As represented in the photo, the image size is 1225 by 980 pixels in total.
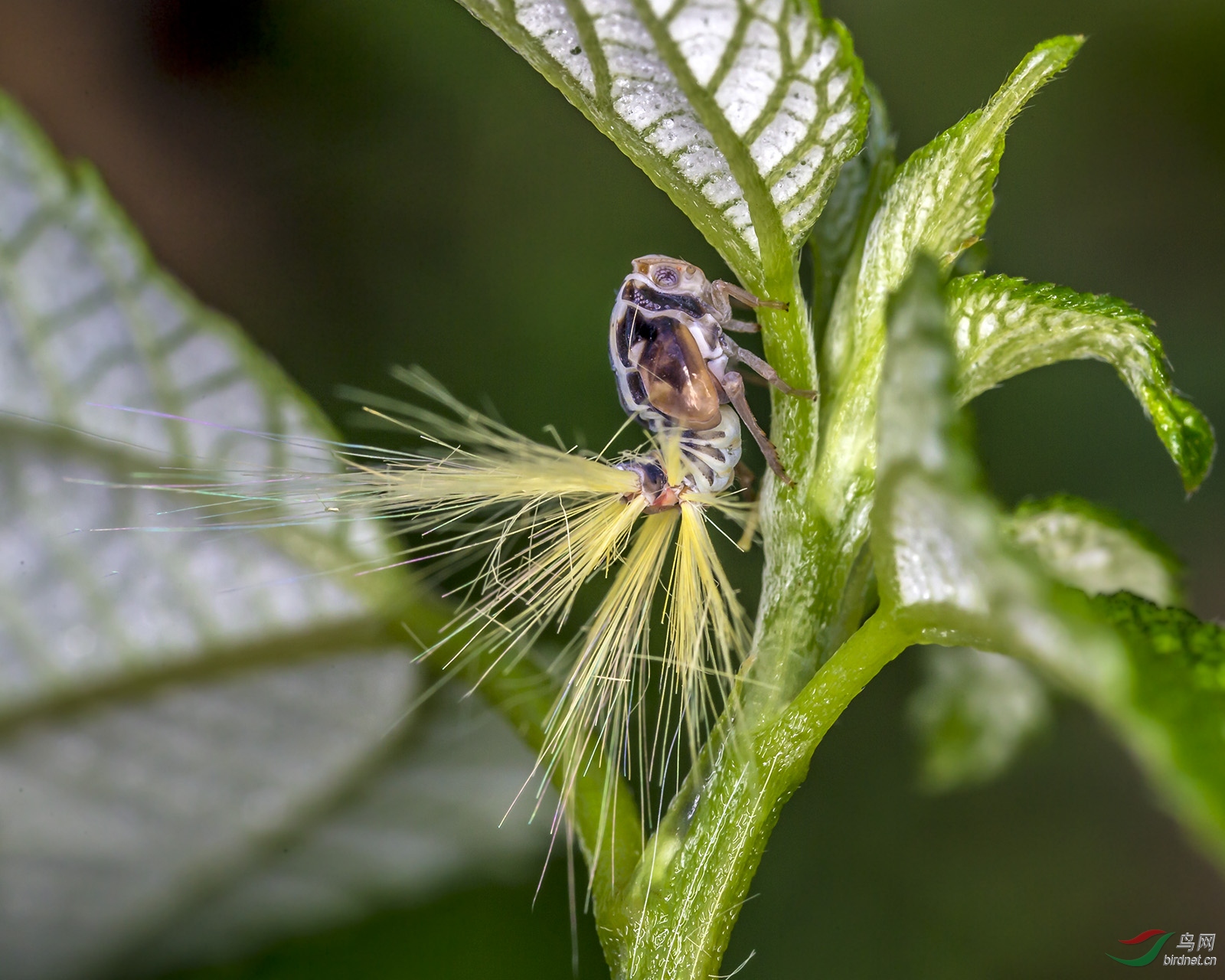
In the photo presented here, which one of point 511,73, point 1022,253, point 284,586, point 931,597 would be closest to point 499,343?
point 511,73

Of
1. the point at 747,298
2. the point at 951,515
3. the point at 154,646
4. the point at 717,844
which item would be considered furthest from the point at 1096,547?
the point at 154,646

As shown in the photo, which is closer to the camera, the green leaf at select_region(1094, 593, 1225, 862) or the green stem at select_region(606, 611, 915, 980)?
the green leaf at select_region(1094, 593, 1225, 862)

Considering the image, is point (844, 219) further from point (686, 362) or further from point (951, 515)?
point (951, 515)

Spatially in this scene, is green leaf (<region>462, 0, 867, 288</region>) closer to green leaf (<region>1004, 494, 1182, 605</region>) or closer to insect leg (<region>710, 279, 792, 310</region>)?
insect leg (<region>710, 279, 792, 310</region>)

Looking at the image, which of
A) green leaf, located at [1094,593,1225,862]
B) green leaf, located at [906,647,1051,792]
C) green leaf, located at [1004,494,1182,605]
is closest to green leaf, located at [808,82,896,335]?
green leaf, located at [1004,494,1182,605]

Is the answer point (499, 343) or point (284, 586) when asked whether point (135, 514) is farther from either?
point (499, 343)

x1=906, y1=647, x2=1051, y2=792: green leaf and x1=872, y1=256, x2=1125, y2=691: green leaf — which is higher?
x1=872, y1=256, x2=1125, y2=691: green leaf
